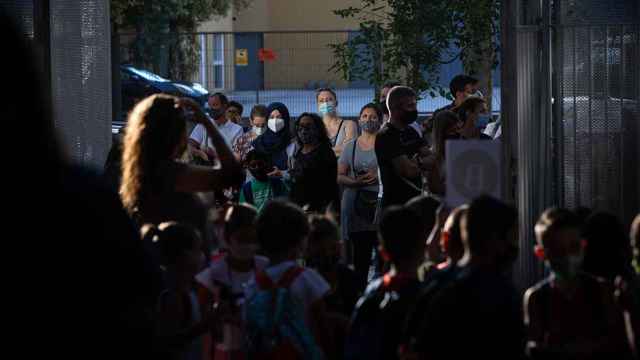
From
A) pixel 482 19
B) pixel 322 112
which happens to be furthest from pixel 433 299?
pixel 482 19

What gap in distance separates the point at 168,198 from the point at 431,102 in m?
23.0

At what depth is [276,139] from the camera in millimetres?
11430

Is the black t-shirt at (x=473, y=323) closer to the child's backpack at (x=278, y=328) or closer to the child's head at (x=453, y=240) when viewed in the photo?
the child's head at (x=453, y=240)

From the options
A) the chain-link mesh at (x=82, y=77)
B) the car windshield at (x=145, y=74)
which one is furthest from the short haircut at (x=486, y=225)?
the car windshield at (x=145, y=74)

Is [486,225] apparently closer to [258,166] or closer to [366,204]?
[366,204]

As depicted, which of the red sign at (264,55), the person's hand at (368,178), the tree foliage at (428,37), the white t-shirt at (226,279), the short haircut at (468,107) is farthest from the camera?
the red sign at (264,55)

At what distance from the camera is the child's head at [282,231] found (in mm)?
5301

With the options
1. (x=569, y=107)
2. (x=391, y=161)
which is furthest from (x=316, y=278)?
(x=391, y=161)

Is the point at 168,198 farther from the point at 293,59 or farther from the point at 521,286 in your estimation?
the point at 293,59

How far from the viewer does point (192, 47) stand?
29.2 m

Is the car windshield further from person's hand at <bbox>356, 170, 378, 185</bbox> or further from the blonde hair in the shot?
the blonde hair

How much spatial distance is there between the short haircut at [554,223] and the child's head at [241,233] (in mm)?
1400

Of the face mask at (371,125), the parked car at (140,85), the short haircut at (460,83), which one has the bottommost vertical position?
the face mask at (371,125)

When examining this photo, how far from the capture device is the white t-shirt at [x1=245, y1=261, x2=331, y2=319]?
5.20m
